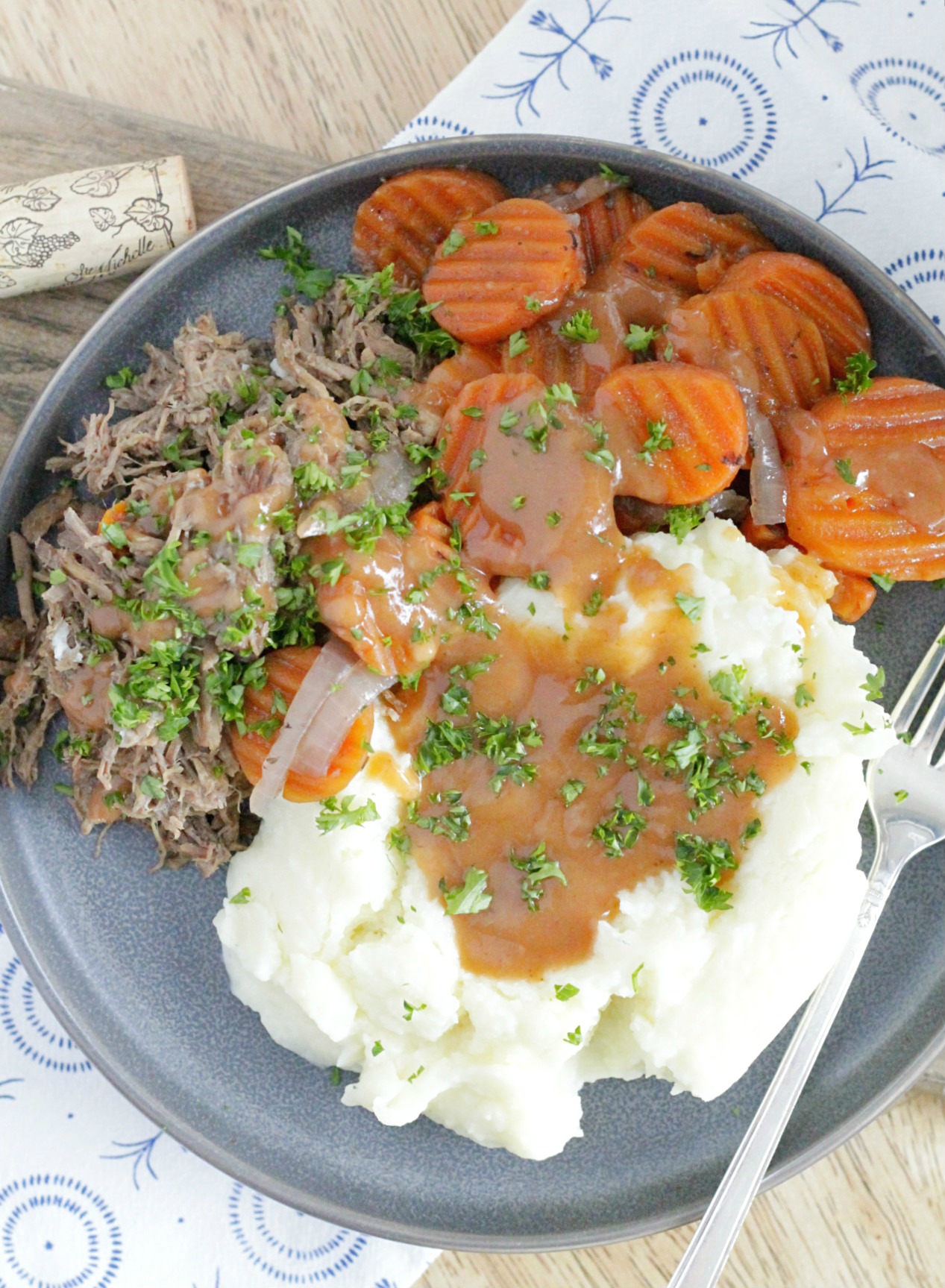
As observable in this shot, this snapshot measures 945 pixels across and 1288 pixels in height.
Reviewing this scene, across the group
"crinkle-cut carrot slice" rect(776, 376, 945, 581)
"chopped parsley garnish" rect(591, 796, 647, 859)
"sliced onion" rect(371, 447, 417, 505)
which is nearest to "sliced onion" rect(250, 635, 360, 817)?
"sliced onion" rect(371, 447, 417, 505)

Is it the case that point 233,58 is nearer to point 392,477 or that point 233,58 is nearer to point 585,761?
point 392,477

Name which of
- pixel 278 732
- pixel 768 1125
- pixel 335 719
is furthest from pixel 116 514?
pixel 768 1125

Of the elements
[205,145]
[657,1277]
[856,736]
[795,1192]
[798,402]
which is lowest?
[657,1277]

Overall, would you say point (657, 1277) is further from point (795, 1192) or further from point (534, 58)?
point (534, 58)

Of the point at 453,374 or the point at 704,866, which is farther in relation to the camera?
the point at 453,374

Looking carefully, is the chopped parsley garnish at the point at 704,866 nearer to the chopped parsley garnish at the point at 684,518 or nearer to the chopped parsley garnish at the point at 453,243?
the chopped parsley garnish at the point at 684,518

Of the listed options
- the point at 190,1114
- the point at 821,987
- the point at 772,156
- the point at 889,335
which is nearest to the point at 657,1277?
the point at 821,987
